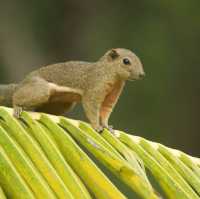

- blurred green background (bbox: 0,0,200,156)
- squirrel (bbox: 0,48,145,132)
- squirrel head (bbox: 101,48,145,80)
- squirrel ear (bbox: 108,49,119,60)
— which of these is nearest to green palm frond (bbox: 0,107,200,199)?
squirrel (bbox: 0,48,145,132)

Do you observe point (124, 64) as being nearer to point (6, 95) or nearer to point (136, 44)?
point (6, 95)

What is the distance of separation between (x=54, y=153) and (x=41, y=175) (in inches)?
10.2

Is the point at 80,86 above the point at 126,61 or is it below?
below

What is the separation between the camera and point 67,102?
699cm

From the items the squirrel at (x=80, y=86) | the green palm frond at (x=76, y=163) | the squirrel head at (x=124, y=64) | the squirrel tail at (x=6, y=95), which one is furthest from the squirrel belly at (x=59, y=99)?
the green palm frond at (x=76, y=163)

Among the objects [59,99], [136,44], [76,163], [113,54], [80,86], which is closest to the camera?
[76,163]

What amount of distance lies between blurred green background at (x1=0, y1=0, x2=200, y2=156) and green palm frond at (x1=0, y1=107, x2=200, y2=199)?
15.8 metres

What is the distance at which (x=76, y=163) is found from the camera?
185 inches

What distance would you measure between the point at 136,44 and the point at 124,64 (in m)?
16.9

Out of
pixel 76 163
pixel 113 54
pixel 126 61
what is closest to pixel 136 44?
pixel 113 54

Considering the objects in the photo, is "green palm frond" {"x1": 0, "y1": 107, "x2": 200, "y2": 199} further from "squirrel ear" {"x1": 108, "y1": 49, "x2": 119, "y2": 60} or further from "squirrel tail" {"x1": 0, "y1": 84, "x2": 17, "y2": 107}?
"squirrel ear" {"x1": 108, "y1": 49, "x2": 119, "y2": 60}

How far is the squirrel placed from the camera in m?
6.76

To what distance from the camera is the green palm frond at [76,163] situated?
13.9 feet

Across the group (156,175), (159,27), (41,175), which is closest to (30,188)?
(41,175)
